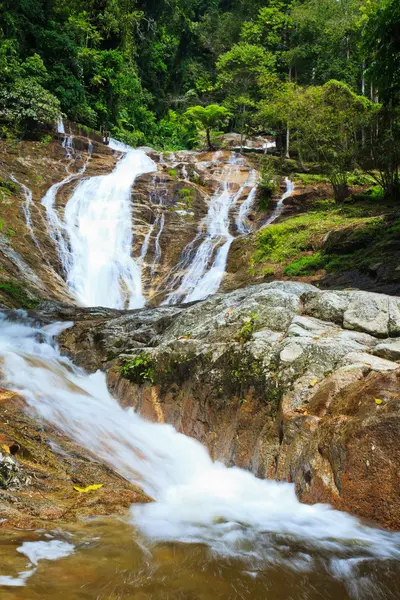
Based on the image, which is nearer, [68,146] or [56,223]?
[56,223]

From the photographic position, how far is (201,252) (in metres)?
16.3

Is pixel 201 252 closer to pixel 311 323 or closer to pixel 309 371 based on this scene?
pixel 311 323

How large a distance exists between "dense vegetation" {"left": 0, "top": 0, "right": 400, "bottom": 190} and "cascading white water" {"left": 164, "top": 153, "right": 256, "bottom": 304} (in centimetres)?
487

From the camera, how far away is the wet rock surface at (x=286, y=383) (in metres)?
3.85

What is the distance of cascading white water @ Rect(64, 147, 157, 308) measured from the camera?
563 inches

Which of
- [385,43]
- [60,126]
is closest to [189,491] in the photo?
[385,43]

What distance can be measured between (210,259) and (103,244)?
14.2 ft

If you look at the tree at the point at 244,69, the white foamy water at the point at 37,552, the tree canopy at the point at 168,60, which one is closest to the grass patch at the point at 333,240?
the tree canopy at the point at 168,60

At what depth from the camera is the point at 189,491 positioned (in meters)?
4.74

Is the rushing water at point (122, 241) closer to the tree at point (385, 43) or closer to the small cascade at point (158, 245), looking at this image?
the small cascade at point (158, 245)

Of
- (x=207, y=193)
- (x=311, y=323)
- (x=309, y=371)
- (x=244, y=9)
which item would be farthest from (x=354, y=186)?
(x=244, y=9)

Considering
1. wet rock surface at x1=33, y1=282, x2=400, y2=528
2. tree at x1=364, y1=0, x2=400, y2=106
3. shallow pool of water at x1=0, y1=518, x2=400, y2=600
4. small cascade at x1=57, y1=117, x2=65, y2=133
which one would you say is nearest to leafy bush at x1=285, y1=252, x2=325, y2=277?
wet rock surface at x1=33, y1=282, x2=400, y2=528

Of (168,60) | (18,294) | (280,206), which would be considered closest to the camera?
(18,294)

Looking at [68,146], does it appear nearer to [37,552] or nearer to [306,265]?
[306,265]
